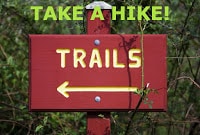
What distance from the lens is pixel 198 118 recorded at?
3430mm

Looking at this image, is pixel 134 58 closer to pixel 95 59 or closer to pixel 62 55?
pixel 95 59

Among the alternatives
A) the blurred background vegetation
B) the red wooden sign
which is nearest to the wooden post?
the red wooden sign

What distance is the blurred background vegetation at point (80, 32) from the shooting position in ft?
11.0

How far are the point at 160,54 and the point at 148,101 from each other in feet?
0.61

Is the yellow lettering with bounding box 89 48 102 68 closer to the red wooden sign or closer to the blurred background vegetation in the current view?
the red wooden sign

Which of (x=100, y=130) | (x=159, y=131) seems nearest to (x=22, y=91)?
(x=159, y=131)

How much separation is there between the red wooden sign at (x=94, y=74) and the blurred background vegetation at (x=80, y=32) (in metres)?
0.99

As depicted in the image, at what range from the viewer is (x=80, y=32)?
3639 millimetres

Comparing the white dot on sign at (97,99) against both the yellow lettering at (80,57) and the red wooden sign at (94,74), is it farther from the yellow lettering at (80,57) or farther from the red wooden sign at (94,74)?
the yellow lettering at (80,57)

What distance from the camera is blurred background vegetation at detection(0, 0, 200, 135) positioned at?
3340 millimetres

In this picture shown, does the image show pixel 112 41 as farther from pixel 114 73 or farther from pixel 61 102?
pixel 61 102

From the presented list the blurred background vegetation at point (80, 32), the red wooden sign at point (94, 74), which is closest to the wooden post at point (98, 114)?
the red wooden sign at point (94, 74)

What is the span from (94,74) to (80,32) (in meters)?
Result: 1.46

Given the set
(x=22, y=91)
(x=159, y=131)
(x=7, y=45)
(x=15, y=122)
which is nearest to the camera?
(x=15, y=122)
